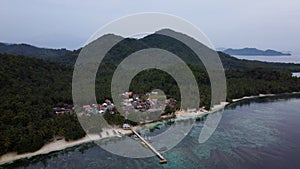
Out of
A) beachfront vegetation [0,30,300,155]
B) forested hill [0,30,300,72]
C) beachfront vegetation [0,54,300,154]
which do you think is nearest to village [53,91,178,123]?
beachfront vegetation [0,30,300,155]

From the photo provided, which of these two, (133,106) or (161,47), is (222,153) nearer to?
(133,106)

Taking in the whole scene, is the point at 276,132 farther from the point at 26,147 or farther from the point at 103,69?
the point at 103,69

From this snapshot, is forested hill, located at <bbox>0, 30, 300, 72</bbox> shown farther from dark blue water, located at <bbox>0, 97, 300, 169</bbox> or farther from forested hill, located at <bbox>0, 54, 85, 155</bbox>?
dark blue water, located at <bbox>0, 97, 300, 169</bbox>

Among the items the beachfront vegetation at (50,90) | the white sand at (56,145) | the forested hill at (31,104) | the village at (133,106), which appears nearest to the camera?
the white sand at (56,145)

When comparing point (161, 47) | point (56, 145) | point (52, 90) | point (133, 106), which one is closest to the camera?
point (56, 145)

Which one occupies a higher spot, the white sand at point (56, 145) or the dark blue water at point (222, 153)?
the white sand at point (56, 145)

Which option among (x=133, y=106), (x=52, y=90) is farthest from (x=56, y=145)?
(x=52, y=90)

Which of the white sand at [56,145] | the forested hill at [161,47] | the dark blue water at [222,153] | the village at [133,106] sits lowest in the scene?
the dark blue water at [222,153]

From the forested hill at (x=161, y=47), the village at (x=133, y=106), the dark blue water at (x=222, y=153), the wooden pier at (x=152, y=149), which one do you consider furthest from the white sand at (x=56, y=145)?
the forested hill at (x=161, y=47)

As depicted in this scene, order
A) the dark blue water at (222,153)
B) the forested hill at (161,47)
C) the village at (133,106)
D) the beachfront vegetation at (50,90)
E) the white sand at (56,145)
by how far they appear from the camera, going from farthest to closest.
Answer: the forested hill at (161,47)
the village at (133,106)
the beachfront vegetation at (50,90)
the white sand at (56,145)
the dark blue water at (222,153)

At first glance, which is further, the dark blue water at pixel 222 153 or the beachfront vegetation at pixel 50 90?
→ the beachfront vegetation at pixel 50 90

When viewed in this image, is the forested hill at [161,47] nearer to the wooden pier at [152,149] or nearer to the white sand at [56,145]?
the white sand at [56,145]
